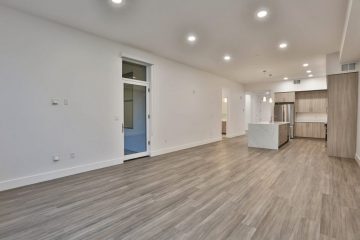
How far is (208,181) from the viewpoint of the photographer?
3.64 meters

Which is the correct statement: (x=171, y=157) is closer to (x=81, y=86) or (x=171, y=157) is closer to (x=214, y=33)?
(x=81, y=86)

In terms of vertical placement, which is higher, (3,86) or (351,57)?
(351,57)

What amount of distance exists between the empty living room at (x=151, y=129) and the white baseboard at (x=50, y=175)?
0.02 m

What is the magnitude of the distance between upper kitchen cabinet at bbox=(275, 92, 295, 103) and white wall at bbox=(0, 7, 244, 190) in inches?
277

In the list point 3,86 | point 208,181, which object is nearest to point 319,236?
point 208,181

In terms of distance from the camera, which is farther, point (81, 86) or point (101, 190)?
point (81, 86)

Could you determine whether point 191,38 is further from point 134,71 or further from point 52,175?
point 52,175

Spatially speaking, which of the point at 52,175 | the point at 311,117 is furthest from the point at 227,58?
the point at 311,117

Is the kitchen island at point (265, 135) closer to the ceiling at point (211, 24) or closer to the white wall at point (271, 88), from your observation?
the ceiling at point (211, 24)

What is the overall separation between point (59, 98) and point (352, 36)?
5.73 metres

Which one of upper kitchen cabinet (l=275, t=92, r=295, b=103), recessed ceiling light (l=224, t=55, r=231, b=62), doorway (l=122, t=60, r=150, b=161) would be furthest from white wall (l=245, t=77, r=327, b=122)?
doorway (l=122, t=60, r=150, b=161)

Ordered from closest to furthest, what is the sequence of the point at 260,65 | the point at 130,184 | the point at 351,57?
the point at 130,184 < the point at 351,57 < the point at 260,65

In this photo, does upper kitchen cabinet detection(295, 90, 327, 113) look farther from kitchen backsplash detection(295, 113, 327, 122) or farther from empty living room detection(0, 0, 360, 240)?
empty living room detection(0, 0, 360, 240)

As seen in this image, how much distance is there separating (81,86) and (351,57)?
6.54 meters
